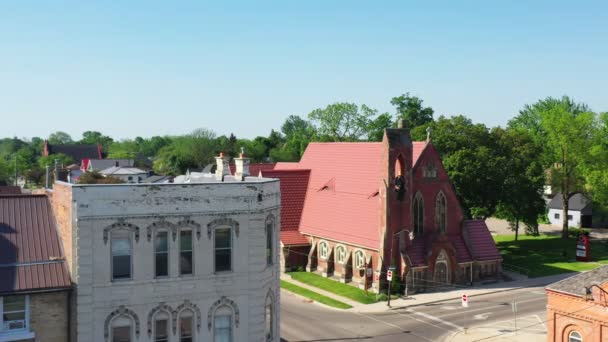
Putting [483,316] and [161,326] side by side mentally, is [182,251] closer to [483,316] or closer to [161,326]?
[161,326]

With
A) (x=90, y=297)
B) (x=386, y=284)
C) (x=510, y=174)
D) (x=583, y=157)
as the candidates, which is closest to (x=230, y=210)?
(x=90, y=297)

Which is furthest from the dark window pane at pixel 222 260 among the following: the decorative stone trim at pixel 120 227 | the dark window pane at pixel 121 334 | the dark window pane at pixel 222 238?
the dark window pane at pixel 121 334

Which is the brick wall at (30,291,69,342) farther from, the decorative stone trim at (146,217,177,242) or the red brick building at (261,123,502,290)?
the red brick building at (261,123,502,290)

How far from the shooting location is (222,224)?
25188mm

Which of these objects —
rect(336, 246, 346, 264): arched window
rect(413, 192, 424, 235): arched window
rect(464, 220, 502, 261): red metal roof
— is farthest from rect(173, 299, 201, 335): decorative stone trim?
rect(464, 220, 502, 261): red metal roof

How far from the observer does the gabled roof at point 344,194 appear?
48.6 m

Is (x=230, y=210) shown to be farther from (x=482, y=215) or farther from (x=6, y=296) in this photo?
(x=482, y=215)

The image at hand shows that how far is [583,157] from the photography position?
231ft

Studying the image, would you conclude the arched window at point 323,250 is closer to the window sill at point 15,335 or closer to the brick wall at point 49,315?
the brick wall at point 49,315

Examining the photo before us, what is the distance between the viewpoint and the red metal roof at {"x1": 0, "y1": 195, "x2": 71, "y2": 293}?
23578 millimetres

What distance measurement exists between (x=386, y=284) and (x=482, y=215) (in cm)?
2029

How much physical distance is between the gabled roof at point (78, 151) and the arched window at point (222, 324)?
144 m

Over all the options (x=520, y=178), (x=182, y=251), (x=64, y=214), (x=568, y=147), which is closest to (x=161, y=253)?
(x=182, y=251)

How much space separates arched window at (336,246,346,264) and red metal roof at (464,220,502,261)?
10.7 meters
